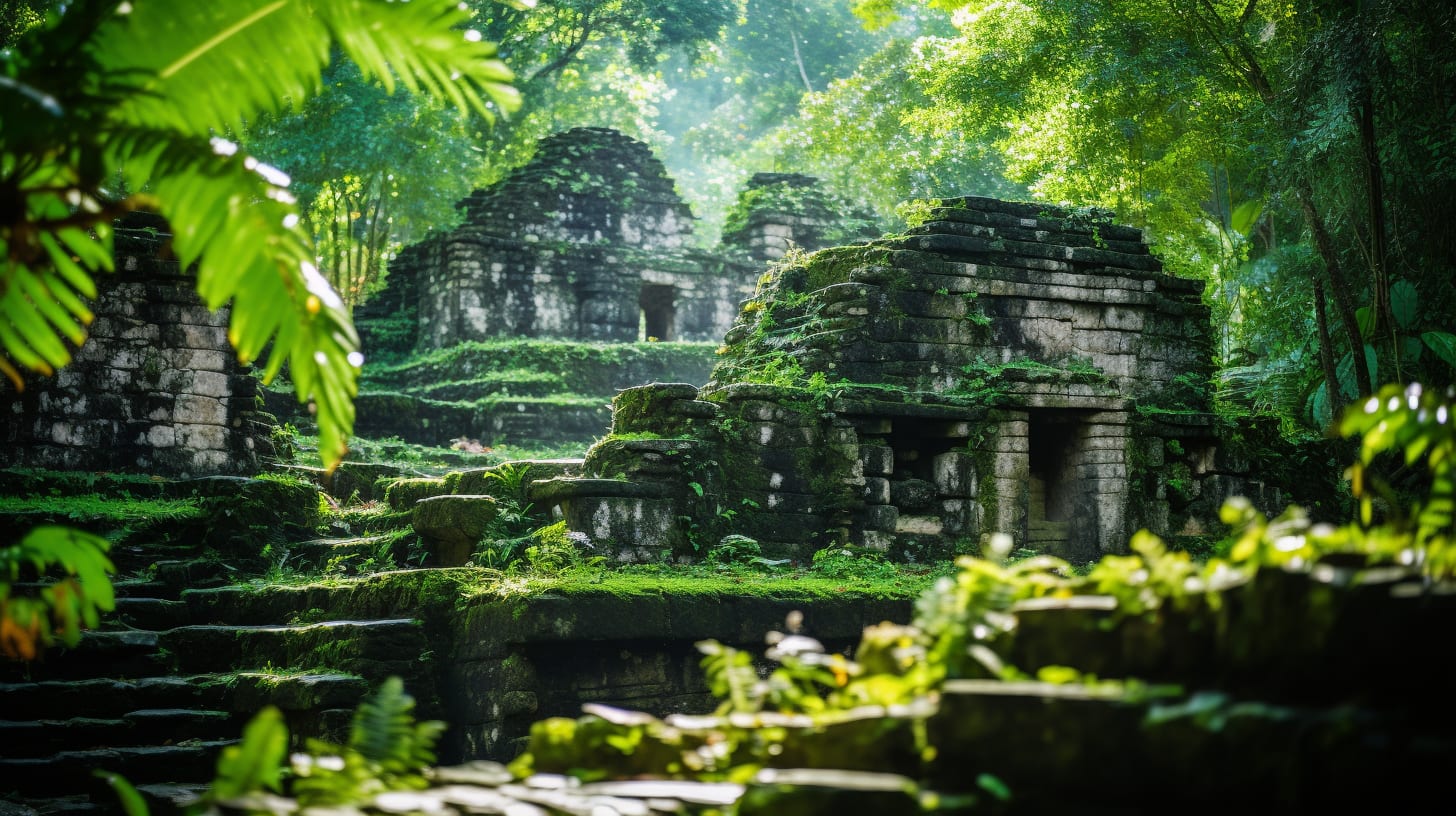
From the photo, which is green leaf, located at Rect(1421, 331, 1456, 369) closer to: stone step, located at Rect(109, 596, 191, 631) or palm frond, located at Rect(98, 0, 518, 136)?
stone step, located at Rect(109, 596, 191, 631)

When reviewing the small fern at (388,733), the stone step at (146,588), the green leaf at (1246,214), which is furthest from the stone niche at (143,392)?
the green leaf at (1246,214)

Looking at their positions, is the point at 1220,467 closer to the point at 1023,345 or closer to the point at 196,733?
the point at 1023,345

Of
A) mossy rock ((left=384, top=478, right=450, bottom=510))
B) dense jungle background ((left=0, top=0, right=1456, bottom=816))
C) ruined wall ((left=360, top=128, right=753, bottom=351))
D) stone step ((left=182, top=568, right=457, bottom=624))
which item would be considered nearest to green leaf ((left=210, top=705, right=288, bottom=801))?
dense jungle background ((left=0, top=0, right=1456, bottom=816))

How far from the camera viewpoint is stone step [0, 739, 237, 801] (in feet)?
19.8

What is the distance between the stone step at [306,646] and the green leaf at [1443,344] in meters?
10.3

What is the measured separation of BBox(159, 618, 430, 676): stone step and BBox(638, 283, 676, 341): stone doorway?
650 inches

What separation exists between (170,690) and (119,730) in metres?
0.42

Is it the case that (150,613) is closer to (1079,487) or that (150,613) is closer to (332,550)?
(332,550)

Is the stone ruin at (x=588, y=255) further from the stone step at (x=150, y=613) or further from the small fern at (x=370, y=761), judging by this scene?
the small fern at (x=370, y=761)

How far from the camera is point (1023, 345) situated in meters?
11.5

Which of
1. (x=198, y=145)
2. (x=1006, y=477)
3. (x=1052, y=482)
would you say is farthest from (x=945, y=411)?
(x=198, y=145)

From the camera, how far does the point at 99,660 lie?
287 inches

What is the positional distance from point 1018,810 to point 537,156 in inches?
873

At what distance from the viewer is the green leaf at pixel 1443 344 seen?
12.4 meters
